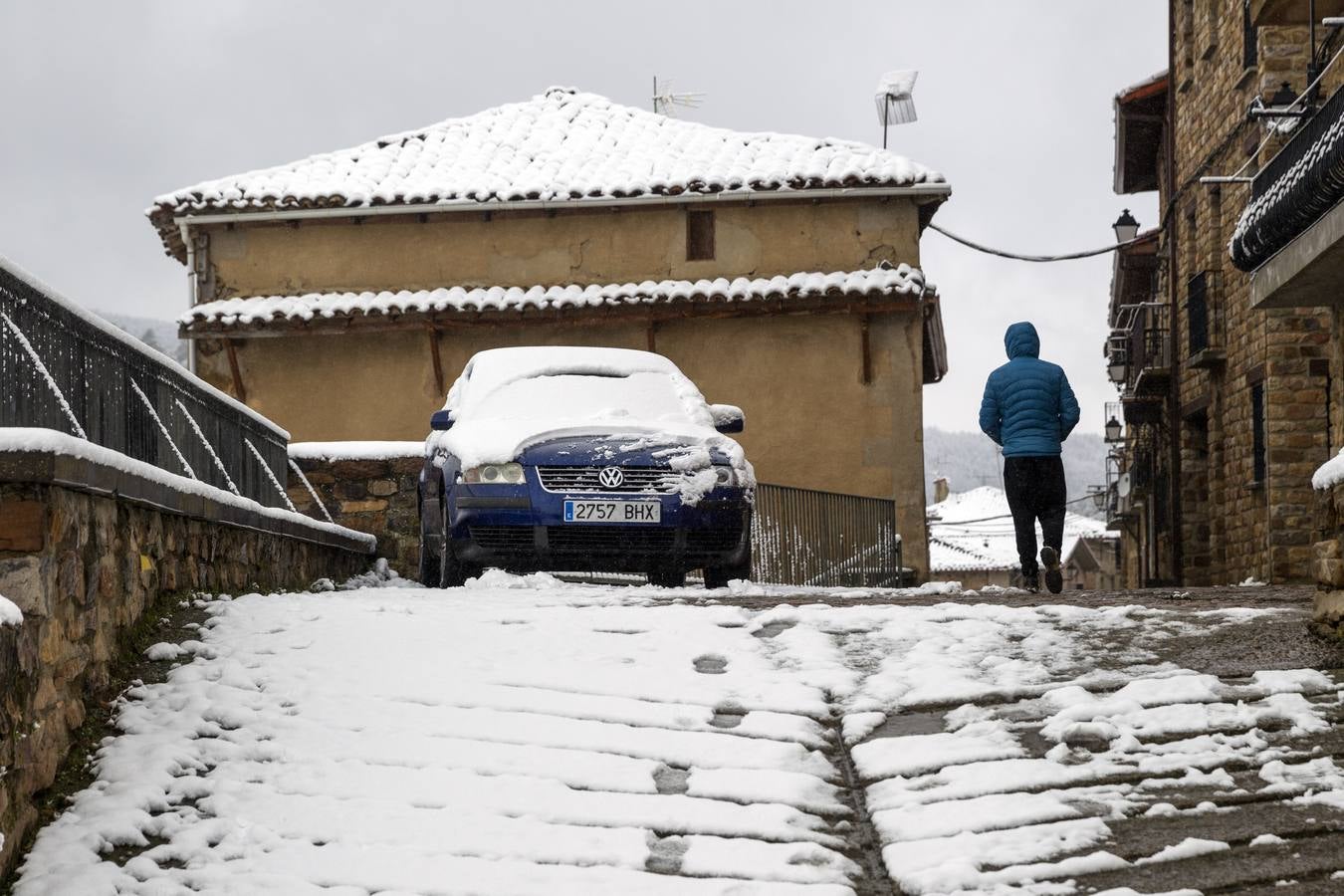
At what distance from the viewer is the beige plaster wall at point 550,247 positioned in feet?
74.4

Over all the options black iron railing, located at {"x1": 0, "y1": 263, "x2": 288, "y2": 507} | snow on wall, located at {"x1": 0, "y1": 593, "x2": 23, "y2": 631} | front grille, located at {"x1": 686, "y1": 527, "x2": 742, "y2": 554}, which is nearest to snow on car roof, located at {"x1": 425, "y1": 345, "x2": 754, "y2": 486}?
front grille, located at {"x1": 686, "y1": 527, "x2": 742, "y2": 554}

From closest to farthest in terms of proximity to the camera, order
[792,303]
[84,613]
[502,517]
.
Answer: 1. [84,613]
2. [502,517]
3. [792,303]

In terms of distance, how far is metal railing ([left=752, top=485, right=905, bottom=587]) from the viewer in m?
16.5

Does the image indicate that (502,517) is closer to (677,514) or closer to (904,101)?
(677,514)

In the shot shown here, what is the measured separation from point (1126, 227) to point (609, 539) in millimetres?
16388

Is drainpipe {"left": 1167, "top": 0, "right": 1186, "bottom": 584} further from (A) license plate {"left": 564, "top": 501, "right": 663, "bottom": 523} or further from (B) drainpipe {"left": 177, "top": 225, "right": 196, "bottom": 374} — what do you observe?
(A) license plate {"left": 564, "top": 501, "right": 663, "bottom": 523}

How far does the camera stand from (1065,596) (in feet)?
28.7

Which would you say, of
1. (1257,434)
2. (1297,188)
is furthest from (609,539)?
(1257,434)

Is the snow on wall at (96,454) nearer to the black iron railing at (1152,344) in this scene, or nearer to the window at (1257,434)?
the window at (1257,434)

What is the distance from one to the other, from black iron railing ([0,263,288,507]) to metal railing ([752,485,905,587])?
6.20 m

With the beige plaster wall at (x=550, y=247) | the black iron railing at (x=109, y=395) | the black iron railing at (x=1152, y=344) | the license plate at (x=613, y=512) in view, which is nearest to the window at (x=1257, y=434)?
the beige plaster wall at (x=550, y=247)

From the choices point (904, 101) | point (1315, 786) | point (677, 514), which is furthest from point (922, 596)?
point (904, 101)

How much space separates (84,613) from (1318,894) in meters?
3.76

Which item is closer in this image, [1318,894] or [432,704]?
[1318,894]
